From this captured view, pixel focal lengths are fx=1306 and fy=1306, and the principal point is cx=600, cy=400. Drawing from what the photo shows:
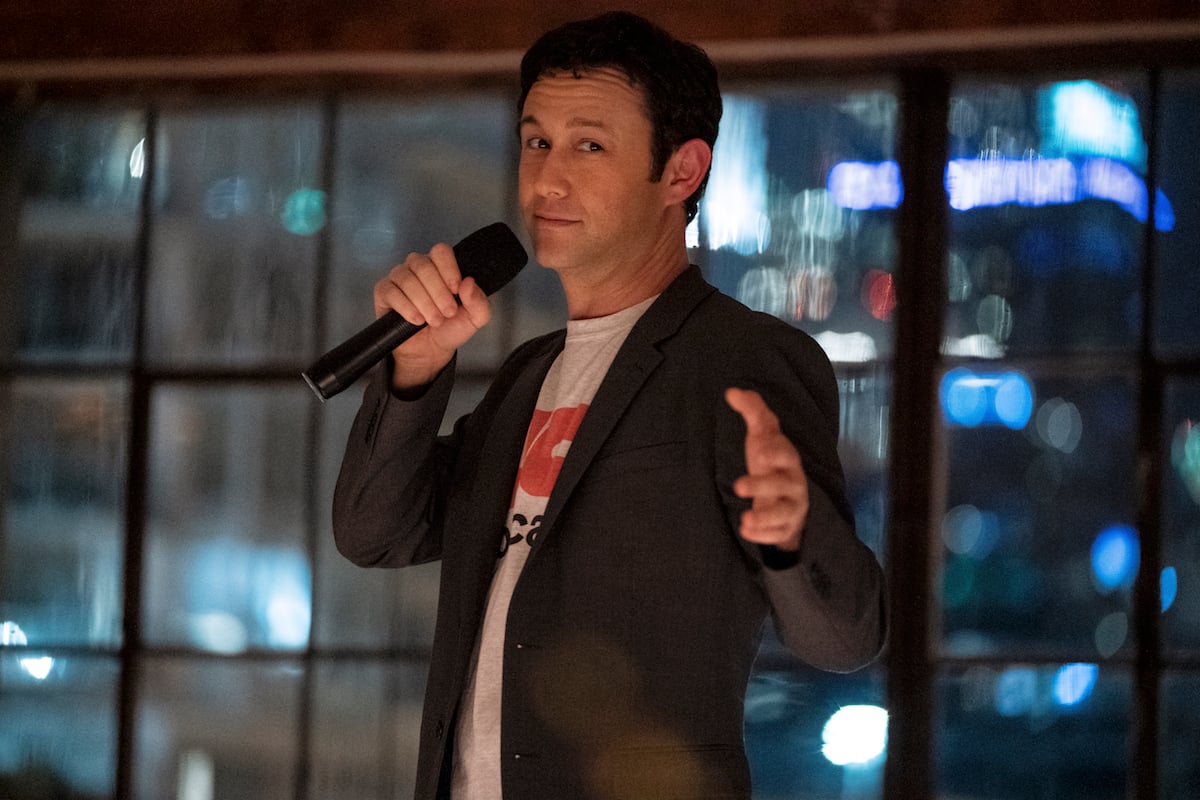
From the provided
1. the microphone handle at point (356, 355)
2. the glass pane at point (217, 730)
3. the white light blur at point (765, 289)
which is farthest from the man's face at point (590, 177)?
the glass pane at point (217, 730)

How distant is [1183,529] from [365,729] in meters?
1.89

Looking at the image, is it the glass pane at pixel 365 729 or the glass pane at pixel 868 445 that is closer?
the glass pane at pixel 868 445

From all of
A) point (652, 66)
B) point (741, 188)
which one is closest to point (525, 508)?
point (652, 66)

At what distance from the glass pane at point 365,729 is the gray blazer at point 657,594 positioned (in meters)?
1.54

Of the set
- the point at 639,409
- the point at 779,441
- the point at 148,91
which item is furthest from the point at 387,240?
the point at 779,441

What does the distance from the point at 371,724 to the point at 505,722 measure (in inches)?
67.7

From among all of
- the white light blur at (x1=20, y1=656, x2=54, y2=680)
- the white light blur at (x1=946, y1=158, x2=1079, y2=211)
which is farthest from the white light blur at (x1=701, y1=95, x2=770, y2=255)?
the white light blur at (x1=20, y1=656, x2=54, y2=680)

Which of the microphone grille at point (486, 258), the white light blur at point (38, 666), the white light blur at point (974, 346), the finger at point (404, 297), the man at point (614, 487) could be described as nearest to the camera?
the man at point (614, 487)

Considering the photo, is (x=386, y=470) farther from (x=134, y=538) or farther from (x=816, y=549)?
(x=134, y=538)

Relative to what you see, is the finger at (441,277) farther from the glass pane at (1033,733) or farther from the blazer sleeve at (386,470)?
the glass pane at (1033,733)

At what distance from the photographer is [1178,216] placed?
2807 mm

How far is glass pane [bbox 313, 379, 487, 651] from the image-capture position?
10.0ft

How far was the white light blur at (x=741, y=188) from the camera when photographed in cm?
295

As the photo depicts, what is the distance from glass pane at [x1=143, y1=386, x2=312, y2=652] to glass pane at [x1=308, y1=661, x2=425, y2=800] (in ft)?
0.49
